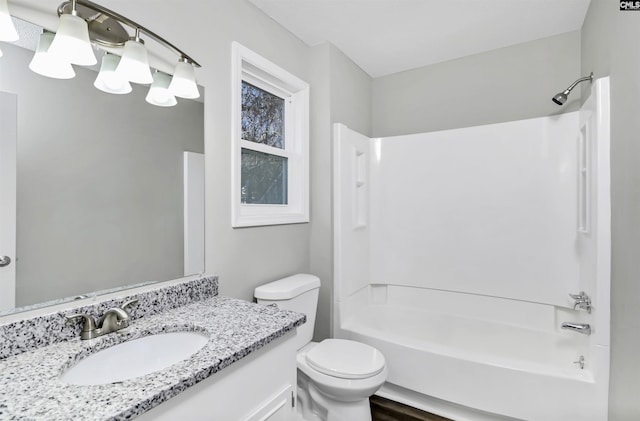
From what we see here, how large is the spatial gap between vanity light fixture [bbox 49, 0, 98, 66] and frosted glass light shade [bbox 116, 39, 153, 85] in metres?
0.12

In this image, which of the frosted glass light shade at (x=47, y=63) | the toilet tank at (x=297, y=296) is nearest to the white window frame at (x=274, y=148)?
the toilet tank at (x=297, y=296)

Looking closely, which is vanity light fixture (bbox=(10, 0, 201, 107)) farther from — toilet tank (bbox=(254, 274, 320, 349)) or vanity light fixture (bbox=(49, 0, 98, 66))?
toilet tank (bbox=(254, 274, 320, 349))

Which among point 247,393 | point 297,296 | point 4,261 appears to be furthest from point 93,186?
point 297,296

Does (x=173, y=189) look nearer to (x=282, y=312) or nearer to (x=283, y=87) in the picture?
(x=282, y=312)

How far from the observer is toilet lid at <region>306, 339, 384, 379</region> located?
1.57 m

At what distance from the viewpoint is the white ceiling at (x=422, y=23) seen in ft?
6.05

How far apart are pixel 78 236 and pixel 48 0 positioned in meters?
0.79

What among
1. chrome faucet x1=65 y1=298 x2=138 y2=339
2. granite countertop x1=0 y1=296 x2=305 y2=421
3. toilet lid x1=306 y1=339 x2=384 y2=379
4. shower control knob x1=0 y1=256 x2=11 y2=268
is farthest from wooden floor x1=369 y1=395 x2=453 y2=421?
shower control knob x1=0 y1=256 x2=11 y2=268

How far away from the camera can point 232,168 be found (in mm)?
1650

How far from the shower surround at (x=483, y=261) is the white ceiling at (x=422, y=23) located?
634 mm

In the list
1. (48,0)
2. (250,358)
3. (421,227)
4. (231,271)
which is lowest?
(250,358)

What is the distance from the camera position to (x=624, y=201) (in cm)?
131

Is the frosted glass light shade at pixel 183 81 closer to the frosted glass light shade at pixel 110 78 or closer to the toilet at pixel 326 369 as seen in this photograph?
the frosted glass light shade at pixel 110 78

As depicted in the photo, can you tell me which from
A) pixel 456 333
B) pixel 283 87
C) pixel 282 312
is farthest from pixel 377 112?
pixel 282 312
